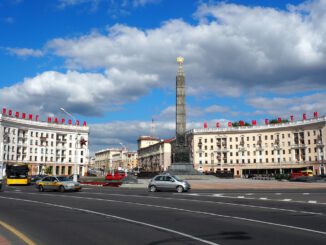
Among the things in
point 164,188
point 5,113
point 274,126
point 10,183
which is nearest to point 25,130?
point 5,113

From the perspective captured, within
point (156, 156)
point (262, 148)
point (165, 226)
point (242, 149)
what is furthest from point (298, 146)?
point (165, 226)

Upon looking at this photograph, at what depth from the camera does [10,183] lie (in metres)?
47.6

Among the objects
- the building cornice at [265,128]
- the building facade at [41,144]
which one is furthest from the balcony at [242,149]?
the building facade at [41,144]

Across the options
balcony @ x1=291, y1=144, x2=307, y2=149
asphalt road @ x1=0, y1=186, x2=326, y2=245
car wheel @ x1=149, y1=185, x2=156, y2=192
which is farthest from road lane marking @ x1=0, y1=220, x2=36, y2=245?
balcony @ x1=291, y1=144, x2=307, y2=149

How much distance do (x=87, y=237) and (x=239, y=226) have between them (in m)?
4.69

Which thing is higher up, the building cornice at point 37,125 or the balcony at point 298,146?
the building cornice at point 37,125

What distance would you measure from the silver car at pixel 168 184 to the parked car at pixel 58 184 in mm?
5988

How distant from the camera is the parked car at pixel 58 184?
31300 mm

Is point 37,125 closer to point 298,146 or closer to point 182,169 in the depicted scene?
point 298,146

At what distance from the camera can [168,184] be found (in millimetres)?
31500

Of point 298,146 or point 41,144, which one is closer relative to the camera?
point 298,146

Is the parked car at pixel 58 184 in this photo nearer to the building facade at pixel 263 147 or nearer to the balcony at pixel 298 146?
the building facade at pixel 263 147

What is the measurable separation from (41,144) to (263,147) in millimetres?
74212

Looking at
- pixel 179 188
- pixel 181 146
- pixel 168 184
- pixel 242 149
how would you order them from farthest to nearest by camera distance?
pixel 242 149 < pixel 181 146 < pixel 168 184 < pixel 179 188
